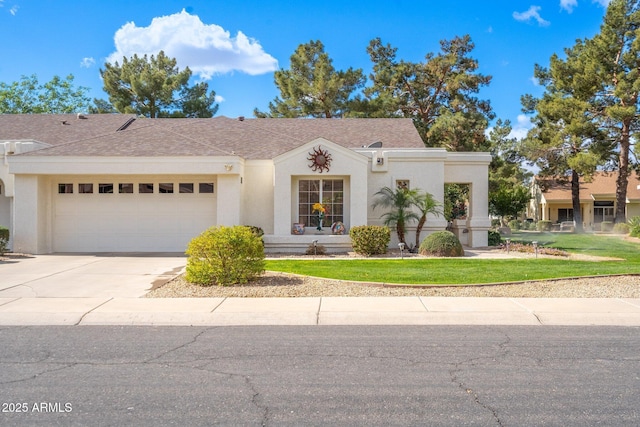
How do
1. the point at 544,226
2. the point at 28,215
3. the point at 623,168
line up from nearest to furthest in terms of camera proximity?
the point at 28,215
the point at 623,168
the point at 544,226

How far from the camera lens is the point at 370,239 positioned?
17.2 meters

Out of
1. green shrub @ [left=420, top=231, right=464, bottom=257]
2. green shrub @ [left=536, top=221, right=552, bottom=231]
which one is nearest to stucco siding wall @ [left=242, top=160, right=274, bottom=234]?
green shrub @ [left=420, top=231, right=464, bottom=257]

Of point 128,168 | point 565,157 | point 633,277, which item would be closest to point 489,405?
point 633,277

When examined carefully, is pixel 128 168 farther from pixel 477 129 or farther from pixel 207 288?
pixel 477 129

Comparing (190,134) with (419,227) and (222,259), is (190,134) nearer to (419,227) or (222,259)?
(419,227)

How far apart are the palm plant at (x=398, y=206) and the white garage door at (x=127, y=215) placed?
6.26 metres

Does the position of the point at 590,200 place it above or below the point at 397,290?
above

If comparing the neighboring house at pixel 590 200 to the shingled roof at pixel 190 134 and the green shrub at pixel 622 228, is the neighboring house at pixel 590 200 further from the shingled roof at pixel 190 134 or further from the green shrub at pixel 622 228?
the shingled roof at pixel 190 134

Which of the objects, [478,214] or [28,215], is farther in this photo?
[478,214]

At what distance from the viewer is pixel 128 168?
17.7 meters

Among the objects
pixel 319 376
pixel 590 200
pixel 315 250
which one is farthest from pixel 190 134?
pixel 590 200

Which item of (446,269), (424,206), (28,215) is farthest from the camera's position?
(424,206)

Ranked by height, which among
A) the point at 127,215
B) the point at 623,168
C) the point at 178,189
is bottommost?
the point at 127,215

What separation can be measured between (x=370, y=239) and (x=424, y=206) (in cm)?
272
